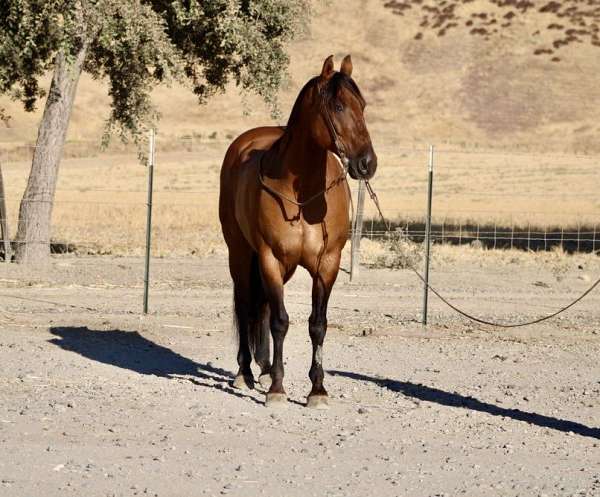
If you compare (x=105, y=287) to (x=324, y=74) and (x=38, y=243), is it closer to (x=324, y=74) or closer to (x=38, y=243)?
(x=38, y=243)

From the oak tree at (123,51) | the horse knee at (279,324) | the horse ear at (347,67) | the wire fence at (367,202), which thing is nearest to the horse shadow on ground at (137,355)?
the horse knee at (279,324)

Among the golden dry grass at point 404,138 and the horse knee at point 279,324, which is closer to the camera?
the horse knee at point 279,324

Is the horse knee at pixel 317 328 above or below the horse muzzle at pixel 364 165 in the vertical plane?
below

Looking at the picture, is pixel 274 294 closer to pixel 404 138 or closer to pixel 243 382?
pixel 243 382

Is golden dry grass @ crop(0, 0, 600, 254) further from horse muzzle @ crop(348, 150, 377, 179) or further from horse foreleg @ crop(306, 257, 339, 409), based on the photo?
horse muzzle @ crop(348, 150, 377, 179)

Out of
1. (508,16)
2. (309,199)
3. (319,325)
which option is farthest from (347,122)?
(508,16)

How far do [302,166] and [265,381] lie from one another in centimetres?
197

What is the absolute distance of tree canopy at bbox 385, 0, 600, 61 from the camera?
78.8 m

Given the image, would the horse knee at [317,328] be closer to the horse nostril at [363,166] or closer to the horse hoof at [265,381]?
the horse hoof at [265,381]

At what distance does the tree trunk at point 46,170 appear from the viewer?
19625mm

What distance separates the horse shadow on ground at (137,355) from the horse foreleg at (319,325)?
2.10ft

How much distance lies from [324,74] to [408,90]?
67.5 m

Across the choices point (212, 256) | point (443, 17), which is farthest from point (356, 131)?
point (443, 17)

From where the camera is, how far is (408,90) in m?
76.0
